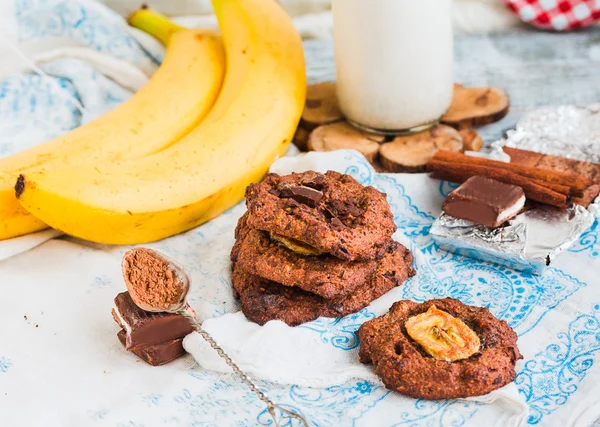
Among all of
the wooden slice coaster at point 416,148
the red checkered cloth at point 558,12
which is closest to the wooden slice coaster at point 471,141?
the wooden slice coaster at point 416,148

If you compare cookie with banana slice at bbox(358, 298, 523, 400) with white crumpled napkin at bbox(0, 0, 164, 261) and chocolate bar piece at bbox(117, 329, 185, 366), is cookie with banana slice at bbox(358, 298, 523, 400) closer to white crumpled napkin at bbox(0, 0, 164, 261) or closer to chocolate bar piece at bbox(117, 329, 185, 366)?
chocolate bar piece at bbox(117, 329, 185, 366)

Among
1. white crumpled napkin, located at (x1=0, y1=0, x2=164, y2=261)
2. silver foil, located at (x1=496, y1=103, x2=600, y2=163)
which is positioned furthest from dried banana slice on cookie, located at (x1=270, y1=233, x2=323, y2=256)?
white crumpled napkin, located at (x1=0, y1=0, x2=164, y2=261)

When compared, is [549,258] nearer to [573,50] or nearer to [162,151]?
[162,151]

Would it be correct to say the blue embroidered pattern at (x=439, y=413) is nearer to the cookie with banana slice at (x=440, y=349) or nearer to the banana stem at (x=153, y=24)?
the cookie with banana slice at (x=440, y=349)

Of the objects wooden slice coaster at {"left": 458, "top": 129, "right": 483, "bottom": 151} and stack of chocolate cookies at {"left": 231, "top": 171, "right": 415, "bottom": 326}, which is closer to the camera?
stack of chocolate cookies at {"left": 231, "top": 171, "right": 415, "bottom": 326}

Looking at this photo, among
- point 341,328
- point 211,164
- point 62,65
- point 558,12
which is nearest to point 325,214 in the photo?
point 341,328

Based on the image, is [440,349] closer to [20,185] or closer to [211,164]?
[211,164]
